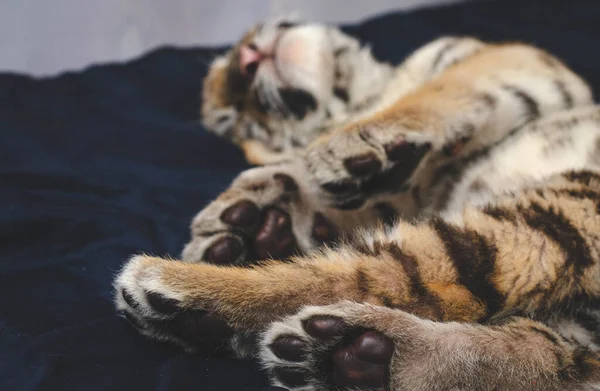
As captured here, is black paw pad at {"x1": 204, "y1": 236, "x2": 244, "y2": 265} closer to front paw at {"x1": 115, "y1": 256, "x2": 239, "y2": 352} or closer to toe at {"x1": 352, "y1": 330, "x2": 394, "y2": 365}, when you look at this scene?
front paw at {"x1": 115, "y1": 256, "x2": 239, "y2": 352}

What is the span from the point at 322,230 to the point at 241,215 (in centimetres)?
A: 17

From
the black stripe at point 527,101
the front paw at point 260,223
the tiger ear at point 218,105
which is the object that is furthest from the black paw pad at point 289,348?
the tiger ear at point 218,105

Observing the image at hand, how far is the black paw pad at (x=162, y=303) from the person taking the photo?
2.31ft

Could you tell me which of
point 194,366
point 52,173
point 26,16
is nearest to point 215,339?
point 194,366

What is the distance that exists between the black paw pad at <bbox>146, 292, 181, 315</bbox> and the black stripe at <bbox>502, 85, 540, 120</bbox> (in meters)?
0.82

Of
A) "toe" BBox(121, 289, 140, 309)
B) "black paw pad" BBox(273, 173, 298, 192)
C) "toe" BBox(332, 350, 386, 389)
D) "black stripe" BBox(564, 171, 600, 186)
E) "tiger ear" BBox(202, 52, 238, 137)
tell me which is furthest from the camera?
"tiger ear" BBox(202, 52, 238, 137)

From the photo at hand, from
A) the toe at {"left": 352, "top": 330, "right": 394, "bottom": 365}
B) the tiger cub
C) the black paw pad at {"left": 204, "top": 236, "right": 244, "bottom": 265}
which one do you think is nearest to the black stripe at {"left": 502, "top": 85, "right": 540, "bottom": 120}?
the tiger cub

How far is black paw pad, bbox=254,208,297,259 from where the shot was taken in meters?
0.93

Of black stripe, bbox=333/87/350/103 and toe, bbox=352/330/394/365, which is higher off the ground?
toe, bbox=352/330/394/365

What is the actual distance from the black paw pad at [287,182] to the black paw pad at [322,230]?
0.06 m

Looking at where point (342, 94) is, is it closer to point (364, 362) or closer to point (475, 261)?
point (475, 261)

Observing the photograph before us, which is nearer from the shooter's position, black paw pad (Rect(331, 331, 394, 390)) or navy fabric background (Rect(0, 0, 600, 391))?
black paw pad (Rect(331, 331, 394, 390))

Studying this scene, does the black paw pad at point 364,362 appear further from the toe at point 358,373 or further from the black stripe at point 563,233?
the black stripe at point 563,233

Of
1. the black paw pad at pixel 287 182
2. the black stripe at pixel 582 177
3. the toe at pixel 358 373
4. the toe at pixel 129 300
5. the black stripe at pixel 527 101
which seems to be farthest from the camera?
the black stripe at pixel 527 101
